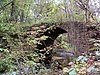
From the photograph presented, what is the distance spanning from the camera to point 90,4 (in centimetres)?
697

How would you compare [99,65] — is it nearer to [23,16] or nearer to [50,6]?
[23,16]

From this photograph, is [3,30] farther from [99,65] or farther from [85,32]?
[99,65]

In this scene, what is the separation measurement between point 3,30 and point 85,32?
2880 mm

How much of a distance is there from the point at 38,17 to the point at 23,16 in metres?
1.70

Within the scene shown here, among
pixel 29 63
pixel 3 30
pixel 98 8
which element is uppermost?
pixel 98 8

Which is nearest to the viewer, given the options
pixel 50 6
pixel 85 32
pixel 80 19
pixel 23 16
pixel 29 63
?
pixel 29 63

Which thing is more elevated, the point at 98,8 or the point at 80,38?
the point at 98,8

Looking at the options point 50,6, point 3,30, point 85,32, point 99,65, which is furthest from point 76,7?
point 99,65

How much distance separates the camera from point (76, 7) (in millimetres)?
7172

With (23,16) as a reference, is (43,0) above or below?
above

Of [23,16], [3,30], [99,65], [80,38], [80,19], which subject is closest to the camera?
[99,65]

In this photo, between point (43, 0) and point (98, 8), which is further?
point (43, 0)

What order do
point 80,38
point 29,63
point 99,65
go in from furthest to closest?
point 80,38
point 29,63
point 99,65

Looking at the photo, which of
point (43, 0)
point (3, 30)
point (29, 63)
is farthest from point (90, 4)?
point (43, 0)
